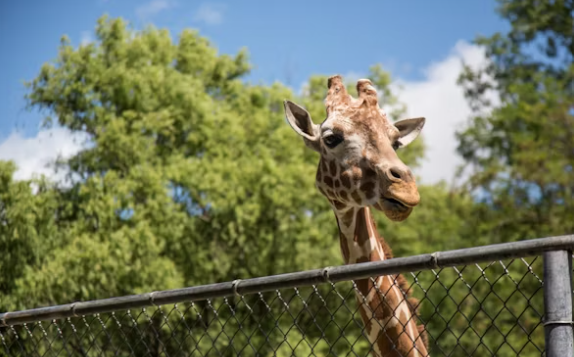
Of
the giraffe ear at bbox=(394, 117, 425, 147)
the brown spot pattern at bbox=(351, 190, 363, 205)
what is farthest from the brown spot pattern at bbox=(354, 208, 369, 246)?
the giraffe ear at bbox=(394, 117, 425, 147)

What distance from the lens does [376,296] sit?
5254 mm

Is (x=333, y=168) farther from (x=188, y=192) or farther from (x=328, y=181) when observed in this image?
(x=188, y=192)

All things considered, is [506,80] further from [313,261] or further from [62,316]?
[62,316]

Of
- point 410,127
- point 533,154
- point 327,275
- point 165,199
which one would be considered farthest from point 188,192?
point 327,275

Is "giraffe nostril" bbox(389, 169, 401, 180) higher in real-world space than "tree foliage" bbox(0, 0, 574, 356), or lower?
lower

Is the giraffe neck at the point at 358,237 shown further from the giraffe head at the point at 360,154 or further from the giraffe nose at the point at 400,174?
the giraffe nose at the point at 400,174

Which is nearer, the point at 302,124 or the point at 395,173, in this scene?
the point at 395,173

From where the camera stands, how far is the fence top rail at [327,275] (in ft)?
10.4

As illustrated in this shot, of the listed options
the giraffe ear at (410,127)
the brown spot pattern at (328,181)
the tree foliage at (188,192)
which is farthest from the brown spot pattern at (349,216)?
the tree foliage at (188,192)

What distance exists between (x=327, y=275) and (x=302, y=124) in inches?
94.8

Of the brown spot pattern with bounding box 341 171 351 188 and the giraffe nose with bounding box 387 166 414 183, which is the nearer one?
the giraffe nose with bounding box 387 166 414 183

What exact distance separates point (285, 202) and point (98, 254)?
575 cm

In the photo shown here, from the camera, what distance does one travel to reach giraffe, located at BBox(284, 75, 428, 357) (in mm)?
5090

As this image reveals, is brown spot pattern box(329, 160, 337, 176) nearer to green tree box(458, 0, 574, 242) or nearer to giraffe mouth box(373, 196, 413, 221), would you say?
giraffe mouth box(373, 196, 413, 221)
